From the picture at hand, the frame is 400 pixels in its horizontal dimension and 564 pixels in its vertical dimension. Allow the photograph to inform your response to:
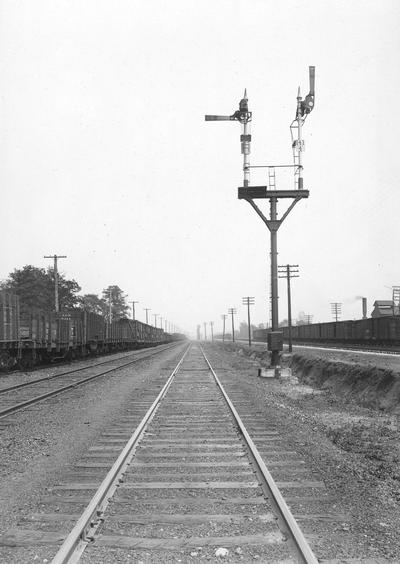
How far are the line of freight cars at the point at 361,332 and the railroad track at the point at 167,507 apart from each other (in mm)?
30783

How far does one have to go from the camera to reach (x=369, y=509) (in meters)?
4.55

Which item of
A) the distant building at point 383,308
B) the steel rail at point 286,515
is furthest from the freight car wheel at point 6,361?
the distant building at point 383,308

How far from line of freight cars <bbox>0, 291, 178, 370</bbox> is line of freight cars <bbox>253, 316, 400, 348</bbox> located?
69.1 feet

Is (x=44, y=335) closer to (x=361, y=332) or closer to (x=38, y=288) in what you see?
(x=361, y=332)

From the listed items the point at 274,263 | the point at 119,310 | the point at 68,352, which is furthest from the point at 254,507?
the point at 119,310

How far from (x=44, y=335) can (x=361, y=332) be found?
2733 centimetres

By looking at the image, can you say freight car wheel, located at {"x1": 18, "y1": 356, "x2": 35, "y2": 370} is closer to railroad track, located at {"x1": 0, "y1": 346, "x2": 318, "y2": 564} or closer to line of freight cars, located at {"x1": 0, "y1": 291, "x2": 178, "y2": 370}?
line of freight cars, located at {"x1": 0, "y1": 291, "x2": 178, "y2": 370}

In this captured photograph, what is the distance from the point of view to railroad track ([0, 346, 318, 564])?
3.63 m

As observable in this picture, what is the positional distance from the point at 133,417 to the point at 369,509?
19.4 ft

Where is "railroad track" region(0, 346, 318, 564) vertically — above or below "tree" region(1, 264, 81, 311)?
below

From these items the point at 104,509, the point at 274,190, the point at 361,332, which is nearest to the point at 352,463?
the point at 104,509

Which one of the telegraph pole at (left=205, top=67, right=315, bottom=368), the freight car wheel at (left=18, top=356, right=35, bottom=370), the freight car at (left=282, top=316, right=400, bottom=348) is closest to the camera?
the telegraph pole at (left=205, top=67, right=315, bottom=368)

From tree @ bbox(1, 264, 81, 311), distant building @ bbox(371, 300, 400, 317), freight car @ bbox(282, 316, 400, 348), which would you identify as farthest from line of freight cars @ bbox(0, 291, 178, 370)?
distant building @ bbox(371, 300, 400, 317)

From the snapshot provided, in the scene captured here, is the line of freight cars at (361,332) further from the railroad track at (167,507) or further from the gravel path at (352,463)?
the railroad track at (167,507)
